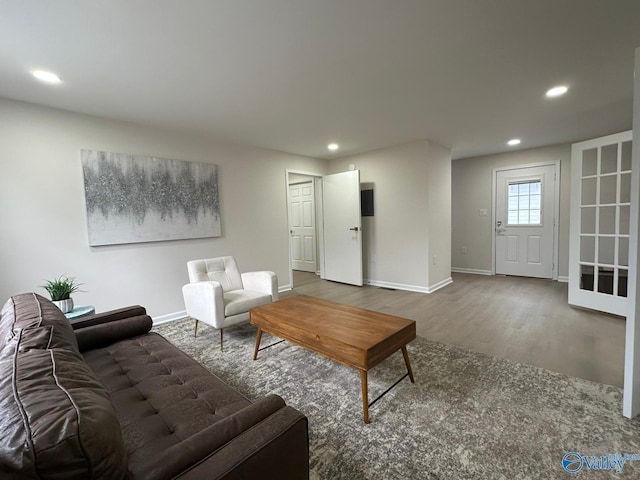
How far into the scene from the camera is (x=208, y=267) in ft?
10.2

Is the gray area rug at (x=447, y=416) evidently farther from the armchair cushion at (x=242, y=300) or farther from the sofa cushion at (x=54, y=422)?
the sofa cushion at (x=54, y=422)

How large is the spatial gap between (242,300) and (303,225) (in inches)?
150

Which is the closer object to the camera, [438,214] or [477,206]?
[438,214]

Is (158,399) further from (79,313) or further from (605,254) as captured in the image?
(605,254)

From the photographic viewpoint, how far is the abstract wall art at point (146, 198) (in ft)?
9.79

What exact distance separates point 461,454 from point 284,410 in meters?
1.03

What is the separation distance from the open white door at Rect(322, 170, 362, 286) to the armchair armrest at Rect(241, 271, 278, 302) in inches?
85.5

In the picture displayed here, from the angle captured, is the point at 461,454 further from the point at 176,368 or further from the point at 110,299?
the point at 110,299

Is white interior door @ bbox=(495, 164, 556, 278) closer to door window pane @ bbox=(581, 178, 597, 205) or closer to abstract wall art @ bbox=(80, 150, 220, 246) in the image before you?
door window pane @ bbox=(581, 178, 597, 205)

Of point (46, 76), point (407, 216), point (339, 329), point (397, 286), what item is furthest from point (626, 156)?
point (46, 76)

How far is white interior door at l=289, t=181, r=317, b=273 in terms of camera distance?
6230mm

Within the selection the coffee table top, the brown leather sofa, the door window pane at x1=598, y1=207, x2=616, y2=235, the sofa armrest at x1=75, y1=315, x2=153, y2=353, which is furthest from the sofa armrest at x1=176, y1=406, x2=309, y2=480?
the door window pane at x1=598, y1=207, x2=616, y2=235

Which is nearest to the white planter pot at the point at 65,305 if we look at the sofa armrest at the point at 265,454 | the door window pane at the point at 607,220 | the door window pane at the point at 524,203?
the sofa armrest at the point at 265,454

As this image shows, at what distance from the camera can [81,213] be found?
2.93 m
